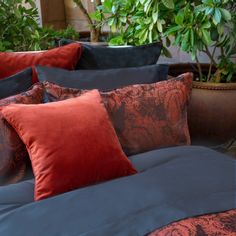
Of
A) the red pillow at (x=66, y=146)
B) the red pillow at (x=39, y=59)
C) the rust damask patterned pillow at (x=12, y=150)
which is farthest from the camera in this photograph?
the red pillow at (x=39, y=59)

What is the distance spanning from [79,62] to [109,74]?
0.20 meters

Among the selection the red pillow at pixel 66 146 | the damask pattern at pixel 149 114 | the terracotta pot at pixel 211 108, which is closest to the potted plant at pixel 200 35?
the terracotta pot at pixel 211 108

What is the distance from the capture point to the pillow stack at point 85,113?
4.06 feet

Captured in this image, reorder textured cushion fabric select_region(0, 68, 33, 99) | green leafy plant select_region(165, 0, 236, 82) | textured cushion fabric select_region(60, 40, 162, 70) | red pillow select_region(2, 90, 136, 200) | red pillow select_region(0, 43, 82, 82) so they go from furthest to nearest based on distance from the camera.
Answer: green leafy plant select_region(165, 0, 236, 82) → textured cushion fabric select_region(60, 40, 162, 70) → red pillow select_region(0, 43, 82, 82) → textured cushion fabric select_region(0, 68, 33, 99) → red pillow select_region(2, 90, 136, 200)

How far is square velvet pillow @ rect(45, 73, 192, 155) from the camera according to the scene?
4.96 feet

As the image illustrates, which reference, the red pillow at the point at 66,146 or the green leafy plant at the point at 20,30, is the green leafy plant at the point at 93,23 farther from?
the red pillow at the point at 66,146

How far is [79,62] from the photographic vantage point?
1.76 meters

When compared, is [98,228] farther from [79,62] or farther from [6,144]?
[79,62]

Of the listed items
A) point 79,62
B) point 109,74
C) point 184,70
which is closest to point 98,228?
point 109,74

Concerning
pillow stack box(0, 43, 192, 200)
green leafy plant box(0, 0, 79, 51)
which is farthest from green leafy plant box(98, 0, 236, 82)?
green leafy plant box(0, 0, 79, 51)

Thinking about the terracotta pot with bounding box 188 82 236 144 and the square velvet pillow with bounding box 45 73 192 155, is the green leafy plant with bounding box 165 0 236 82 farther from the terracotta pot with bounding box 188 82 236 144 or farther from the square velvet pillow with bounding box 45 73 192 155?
the square velvet pillow with bounding box 45 73 192 155

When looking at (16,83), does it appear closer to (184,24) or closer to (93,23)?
(184,24)

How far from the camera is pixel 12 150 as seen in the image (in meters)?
1.33

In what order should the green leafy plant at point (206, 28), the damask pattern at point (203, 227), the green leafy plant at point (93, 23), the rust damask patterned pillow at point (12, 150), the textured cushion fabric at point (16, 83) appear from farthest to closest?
the green leafy plant at point (93, 23) < the green leafy plant at point (206, 28) < the textured cushion fabric at point (16, 83) < the rust damask patterned pillow at point (12, 150) < the damask pattern at point (203, 227)
